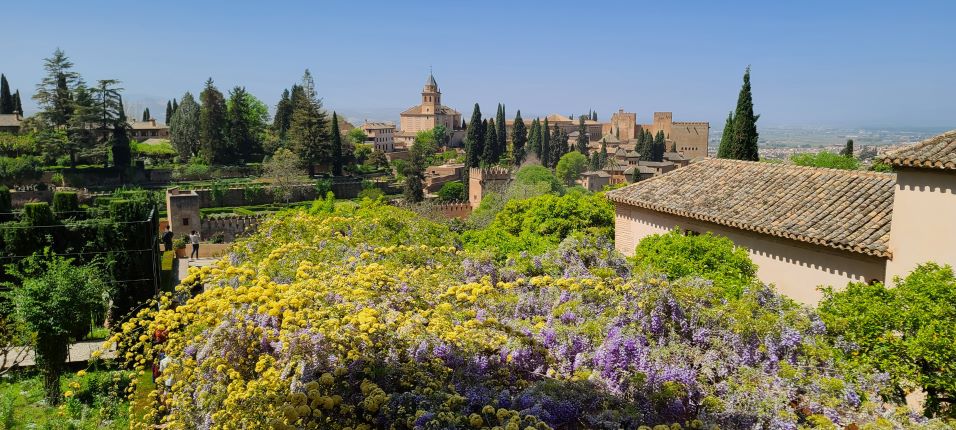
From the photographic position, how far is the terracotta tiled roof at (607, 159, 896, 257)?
10523 mm

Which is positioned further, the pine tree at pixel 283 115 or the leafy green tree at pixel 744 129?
the pine tree at pixel 283 115

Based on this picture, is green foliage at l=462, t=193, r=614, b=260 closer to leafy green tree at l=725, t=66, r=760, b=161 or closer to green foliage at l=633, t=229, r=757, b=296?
green foliage at l=633, t=229, r=757, b=296

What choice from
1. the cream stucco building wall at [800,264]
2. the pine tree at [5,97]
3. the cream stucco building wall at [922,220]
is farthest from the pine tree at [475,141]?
the cream stucco building wall at [922,220]

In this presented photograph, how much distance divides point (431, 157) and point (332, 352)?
307 feet

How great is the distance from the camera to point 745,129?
2775 cm

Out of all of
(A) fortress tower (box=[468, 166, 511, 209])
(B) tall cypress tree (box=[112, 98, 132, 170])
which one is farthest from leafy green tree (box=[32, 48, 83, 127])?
(A) fortress tower (box=[468, 166, 511, 209])

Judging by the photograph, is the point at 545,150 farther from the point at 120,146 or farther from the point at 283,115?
the point at 120,146

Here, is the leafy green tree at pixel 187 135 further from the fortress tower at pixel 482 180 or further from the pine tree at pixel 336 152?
the fortress tower at pixel 482 180

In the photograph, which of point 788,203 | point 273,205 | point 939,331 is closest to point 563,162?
point 273,205

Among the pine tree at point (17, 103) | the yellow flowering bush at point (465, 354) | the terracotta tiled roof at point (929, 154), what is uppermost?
the pine tree at point (17, 103)

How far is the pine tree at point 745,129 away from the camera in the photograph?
27.6 meters

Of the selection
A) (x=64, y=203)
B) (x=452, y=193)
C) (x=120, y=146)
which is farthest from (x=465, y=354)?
(x=452, y=193)

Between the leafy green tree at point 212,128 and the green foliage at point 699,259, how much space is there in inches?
2278

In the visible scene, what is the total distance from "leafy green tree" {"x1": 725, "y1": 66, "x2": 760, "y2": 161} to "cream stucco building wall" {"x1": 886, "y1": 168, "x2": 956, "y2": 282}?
1884 cm
